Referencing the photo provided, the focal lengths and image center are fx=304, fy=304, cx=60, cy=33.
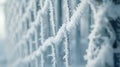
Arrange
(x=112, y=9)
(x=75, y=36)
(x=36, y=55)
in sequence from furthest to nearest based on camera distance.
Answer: (x=75, y=36) < (x=36, y=55) < (x=112, y=9)

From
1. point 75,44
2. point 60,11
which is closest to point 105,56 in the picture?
point 60,11

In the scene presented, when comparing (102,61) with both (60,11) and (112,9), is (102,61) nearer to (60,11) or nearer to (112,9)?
(112,9)

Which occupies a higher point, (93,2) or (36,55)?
(93,2)

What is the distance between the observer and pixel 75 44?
2.68 metres

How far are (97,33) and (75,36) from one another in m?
1.98

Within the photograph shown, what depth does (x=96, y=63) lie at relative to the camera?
21.0 inches

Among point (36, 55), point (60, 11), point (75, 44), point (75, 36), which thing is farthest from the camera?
point (75, 44)

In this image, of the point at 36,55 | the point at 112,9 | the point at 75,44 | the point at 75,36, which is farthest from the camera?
the point at 75,44

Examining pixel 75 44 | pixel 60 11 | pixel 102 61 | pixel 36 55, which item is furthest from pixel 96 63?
pixel 75 44

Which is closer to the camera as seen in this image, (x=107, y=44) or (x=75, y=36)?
(x=107, y=44)

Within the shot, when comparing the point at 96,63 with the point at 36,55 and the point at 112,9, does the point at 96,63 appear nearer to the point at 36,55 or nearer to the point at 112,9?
the point at 112,9

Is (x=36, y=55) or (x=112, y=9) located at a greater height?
(x=112, y=9)

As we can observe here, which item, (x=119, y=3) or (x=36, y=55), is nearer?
(x=119, y=3)

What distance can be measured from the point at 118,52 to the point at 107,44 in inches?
1.0
